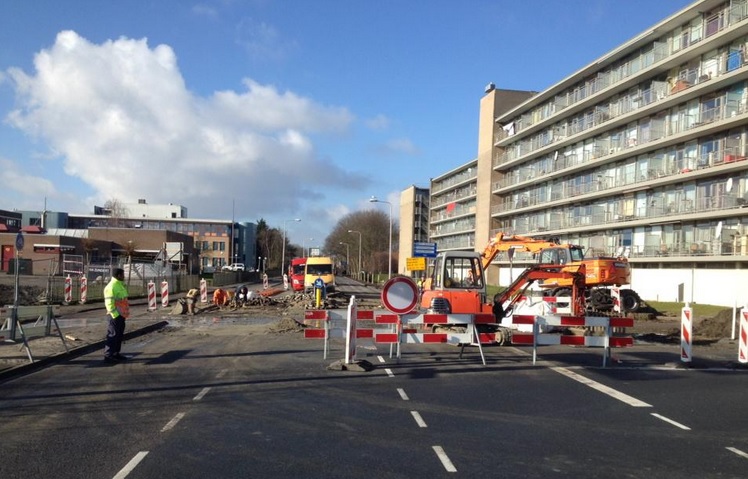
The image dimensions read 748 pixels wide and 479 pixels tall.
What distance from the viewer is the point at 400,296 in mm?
12672

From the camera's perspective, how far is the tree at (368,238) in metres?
112

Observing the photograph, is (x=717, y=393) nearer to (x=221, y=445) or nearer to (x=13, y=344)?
(x=221, y=445)

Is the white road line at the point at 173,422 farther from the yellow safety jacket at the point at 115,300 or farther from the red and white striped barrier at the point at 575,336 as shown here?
the red and white striped barrier at the point at 575,336

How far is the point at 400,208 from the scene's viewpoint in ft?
421

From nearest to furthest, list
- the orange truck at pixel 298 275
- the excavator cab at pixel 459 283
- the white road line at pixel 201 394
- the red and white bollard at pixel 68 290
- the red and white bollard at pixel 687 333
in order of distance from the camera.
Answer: the white road line at pixel 201 394
the red and white bollard at pixel 687 333
the excavator cab at pixel 459 283
the red and white bollard at pixel 68 290
the orange truck at pixel 298 275

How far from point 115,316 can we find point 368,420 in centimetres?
688

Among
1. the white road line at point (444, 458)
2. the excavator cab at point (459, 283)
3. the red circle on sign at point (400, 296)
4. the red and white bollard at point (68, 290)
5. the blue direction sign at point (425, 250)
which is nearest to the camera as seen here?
the white road line at point (444, 458)

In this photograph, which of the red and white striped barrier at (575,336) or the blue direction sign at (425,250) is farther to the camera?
the blue direction sign at (425,250)

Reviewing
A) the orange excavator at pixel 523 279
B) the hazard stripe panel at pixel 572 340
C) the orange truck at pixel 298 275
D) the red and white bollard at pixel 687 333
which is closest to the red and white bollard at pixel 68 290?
the orange excavator at pixel 523 279

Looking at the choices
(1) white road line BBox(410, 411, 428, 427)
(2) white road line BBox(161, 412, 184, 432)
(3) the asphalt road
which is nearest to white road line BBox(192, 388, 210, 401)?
(3) the asphalt road

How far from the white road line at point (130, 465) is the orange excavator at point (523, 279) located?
9907mm

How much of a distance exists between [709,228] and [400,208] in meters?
89.5

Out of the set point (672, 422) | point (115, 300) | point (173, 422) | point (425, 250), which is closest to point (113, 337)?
point (115, 300)

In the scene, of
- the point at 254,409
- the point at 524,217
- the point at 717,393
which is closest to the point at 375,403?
the point at 254,409
